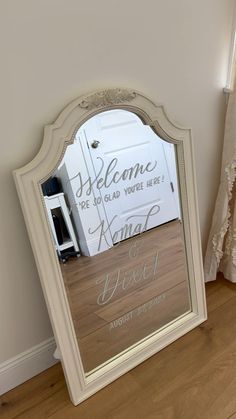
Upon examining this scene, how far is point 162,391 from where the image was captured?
1.30 m

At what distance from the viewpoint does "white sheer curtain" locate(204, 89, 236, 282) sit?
1.61 meters

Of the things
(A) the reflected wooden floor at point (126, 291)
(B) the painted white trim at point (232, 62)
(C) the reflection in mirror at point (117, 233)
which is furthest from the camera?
(B) the painted white trim at point (232, 62)

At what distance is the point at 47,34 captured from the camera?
3.64ft

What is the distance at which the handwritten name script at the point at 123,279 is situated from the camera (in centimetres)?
139

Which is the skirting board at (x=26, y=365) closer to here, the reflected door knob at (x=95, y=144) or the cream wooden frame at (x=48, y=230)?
the cream wooden frame at (x=48, y=230)

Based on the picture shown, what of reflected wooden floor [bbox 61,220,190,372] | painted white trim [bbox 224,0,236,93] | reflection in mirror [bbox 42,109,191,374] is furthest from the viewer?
painted white trim [bbox 224,0,236,93]

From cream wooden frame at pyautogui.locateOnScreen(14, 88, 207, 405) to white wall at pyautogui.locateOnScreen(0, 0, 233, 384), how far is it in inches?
2.9

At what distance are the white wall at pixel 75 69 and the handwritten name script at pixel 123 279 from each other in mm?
246

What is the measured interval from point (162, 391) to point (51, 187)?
84 centimetres

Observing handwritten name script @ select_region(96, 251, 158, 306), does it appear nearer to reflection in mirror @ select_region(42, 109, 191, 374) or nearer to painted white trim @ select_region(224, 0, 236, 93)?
reflection in mirror @ select_region(42, 109, 191, 374)

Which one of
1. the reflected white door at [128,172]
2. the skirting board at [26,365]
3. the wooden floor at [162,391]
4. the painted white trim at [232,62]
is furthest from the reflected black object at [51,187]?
the painted white trim at [232,62]

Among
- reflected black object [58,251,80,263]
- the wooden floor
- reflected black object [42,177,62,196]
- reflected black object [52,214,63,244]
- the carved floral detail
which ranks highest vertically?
the carved floral detail

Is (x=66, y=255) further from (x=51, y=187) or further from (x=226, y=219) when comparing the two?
(x=226, y=219)

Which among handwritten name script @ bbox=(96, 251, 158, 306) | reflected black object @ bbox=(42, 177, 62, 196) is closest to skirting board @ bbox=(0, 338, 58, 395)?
handwritten name script @ bbox=(96, 251, 158, 306)
